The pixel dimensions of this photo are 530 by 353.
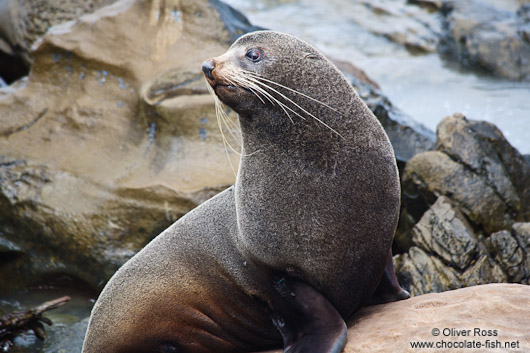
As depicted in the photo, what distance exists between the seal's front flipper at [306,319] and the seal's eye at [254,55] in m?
1.39

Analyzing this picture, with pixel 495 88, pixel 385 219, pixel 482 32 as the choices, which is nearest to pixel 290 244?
pixel 385 219

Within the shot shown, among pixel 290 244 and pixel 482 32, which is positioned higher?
pixel 290 244

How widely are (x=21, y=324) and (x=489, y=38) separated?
11.2 m

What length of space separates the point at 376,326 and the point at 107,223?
3563mm

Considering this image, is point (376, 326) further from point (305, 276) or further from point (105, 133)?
point (105, 133)

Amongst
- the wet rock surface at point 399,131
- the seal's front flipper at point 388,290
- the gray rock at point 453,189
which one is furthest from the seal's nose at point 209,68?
the wet rock surface at point 399,131

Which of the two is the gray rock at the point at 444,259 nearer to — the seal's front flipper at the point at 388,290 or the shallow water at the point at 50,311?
the seal's front flipper at the point at 388,290

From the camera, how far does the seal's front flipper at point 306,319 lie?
3531mm

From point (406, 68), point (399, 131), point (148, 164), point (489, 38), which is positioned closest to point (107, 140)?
point (148, 164)

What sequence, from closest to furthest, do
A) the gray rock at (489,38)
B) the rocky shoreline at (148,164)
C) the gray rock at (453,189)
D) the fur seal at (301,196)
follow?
the fur seal at (301,196) → the rocky shoreline at (148,164) → the gray rock at (453,189) → the gray rock at (489,38)

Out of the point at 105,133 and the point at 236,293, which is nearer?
the point at 236,293

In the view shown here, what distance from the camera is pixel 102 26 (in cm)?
740

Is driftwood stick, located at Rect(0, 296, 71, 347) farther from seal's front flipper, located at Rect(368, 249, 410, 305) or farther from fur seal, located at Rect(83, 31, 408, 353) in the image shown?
seal's front flipper, located at Rect(368, 249, 410, 305)

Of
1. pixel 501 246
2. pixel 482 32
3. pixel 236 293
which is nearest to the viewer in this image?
pixel 236 293
